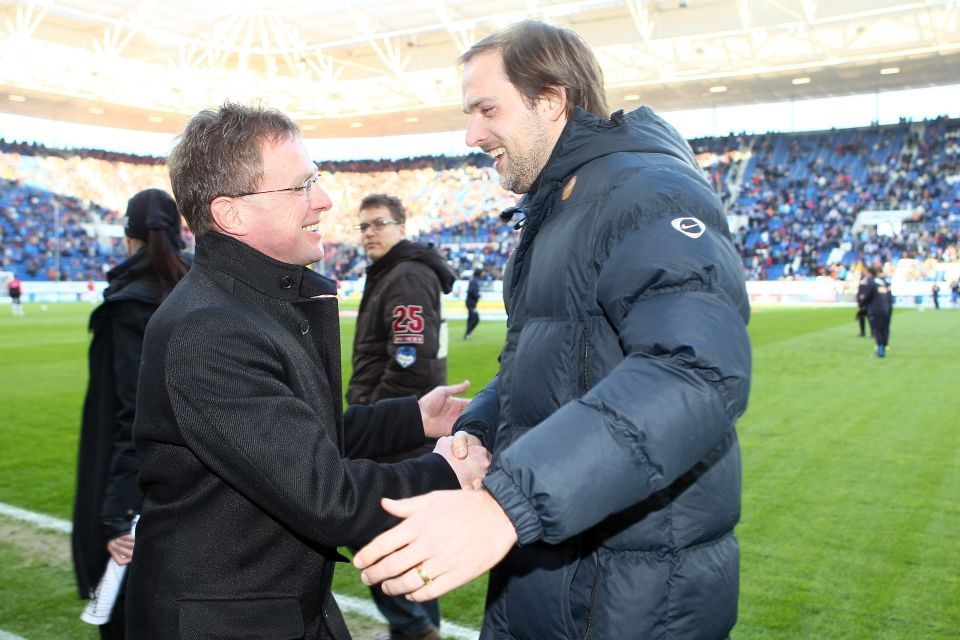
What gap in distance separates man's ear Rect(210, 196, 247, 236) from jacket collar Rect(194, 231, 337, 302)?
35 mm

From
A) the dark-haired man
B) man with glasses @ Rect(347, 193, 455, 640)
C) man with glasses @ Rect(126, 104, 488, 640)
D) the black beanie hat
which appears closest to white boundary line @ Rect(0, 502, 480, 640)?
man with glasses @ Rect(347, 193, 455, 640)

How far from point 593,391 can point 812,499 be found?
19.8 ft

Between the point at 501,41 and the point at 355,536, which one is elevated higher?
the point at 501,41

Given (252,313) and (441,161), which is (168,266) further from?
(441,161)

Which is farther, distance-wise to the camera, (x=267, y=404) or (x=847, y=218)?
(x=847, y=218)

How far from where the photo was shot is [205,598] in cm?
196

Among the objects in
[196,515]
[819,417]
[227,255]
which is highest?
[227,255]

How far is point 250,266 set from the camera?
2.11 m

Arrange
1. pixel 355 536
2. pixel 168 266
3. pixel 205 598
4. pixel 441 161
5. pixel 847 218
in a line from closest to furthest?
1. pixel 355 536
2. pixel 205 598
3. pixel 168 266
4. pixel 847 218
5. pixel 441 161

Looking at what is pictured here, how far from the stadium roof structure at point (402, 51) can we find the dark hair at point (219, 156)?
1121 inches

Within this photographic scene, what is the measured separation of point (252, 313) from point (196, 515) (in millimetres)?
477

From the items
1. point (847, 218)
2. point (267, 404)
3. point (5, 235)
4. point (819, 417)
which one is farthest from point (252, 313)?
point (5, 235)

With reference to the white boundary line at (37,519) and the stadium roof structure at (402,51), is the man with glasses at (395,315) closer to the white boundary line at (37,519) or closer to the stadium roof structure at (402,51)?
the white boundary line at (37,519)

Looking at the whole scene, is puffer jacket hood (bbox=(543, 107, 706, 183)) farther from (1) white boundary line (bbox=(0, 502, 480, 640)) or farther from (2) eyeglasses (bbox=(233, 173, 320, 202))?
(1) white boundary line (bbox=(0, 502, 480, 640))
